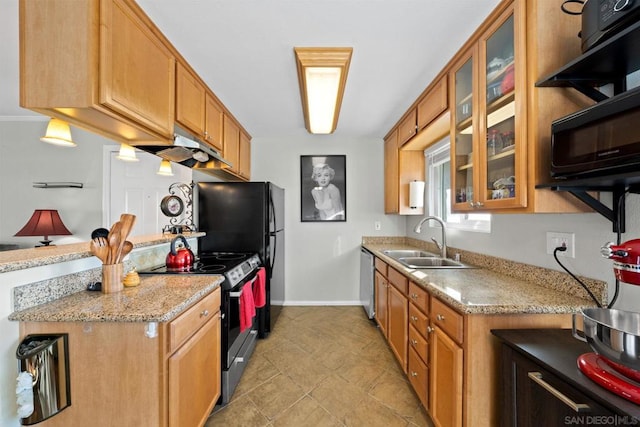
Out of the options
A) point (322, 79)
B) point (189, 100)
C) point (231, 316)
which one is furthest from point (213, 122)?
point (231, 316)

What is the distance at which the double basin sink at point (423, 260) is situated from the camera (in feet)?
6.82

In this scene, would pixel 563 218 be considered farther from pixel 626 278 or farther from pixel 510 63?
pixel 510 63

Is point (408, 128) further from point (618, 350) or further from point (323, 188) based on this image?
point (618, 350)

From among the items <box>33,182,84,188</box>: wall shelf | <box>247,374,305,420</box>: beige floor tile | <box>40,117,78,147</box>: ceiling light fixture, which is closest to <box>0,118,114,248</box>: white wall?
<box>33,182,84,188</box>: wall shelf

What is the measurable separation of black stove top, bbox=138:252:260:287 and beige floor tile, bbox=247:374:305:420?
835 millimetres

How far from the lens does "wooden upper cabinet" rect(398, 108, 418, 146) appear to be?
2423 mm

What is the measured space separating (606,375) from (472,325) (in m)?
0.44

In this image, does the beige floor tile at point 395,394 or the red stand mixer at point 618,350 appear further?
the beige floor tile at point 395,394

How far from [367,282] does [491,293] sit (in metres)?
1.83

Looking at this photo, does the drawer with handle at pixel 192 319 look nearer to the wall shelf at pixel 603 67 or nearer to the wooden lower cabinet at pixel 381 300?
the wooden lower cabinet at pixel 381 300

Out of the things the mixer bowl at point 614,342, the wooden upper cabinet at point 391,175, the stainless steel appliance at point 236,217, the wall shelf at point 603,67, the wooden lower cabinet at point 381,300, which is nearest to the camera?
the mixer bowl at point 614,342

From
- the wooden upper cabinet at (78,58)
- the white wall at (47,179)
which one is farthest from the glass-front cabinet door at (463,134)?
the white wall at (47,179)

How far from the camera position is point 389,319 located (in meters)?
2.29

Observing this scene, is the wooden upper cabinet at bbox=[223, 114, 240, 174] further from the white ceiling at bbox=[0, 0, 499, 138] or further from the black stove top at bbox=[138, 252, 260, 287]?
the black stove top at bbox=[138, 252, 260, 287]
